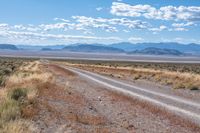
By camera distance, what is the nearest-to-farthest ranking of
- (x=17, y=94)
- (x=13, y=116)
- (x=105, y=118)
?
(x=13, y=116) < (x=105, y=118) < (x=17, y=94)

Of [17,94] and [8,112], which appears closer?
[8,112]

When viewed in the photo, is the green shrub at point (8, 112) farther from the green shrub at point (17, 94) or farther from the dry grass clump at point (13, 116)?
the green shrub at point (17, 94)

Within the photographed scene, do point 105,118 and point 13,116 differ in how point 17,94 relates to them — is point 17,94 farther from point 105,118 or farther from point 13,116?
point 13,116

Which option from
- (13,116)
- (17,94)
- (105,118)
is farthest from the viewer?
(17,94)

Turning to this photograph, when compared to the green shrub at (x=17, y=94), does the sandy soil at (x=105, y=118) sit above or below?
below

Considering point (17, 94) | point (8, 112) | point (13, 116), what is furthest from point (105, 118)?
point (17, 94)

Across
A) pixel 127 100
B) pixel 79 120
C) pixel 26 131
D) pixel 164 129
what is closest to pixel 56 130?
pixel 26 131

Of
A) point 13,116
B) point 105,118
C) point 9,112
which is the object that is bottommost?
point 105,118

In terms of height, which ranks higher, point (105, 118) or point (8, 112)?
point (8, 112)

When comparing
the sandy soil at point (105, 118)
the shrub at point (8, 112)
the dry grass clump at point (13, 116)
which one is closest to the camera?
the dry grass clump at point (13, 116)

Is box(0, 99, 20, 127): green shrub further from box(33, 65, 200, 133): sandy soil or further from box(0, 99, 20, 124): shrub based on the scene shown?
box(33, 65, 200, 133): sandy soil

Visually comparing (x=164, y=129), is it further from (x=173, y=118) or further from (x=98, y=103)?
(x=98, y=103)

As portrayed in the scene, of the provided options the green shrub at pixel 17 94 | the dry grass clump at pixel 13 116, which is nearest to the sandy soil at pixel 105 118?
the dry grass clump at pixel 13 116

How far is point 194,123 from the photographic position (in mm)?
13711
